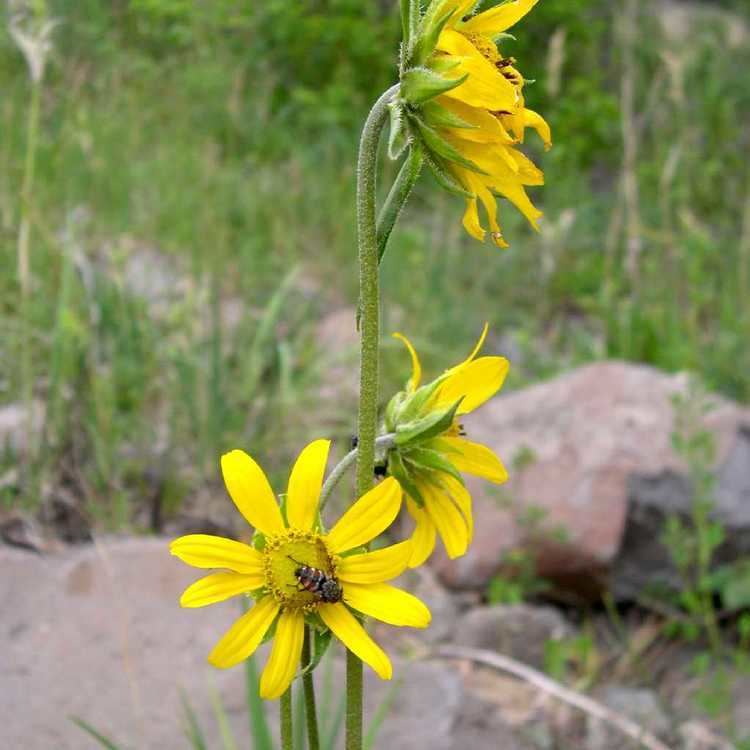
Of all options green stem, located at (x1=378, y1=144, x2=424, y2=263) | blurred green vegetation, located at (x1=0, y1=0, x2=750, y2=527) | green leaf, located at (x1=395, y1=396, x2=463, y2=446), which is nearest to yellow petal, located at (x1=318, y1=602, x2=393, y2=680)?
green leaf, located at (x1=395, y1=396, x2=463, y2=446)

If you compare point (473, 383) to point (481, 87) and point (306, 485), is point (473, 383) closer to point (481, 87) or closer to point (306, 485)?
point (306, 485)

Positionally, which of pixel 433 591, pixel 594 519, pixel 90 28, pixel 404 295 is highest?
pixel 90 28

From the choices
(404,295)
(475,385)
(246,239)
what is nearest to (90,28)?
(246,239)

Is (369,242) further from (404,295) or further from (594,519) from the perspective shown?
(404,295)

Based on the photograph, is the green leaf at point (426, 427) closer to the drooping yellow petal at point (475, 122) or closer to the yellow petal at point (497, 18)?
the drooping yellow petal at point (475, 122)

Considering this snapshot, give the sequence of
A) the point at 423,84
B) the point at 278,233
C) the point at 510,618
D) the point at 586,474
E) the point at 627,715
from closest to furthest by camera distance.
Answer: the point at 423,84, the point at 627,715, the point at 510,618, the point at 586,474, the point at 278,233

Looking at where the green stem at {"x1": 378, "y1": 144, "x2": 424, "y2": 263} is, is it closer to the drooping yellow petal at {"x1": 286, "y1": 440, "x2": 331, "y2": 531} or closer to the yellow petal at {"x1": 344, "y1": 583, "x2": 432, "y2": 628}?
the drooping yellow petal at {"x1": 286, "y1": 440, "x2": 331, "y2": 531}

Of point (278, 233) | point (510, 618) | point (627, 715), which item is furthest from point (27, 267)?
point (278, 233)
